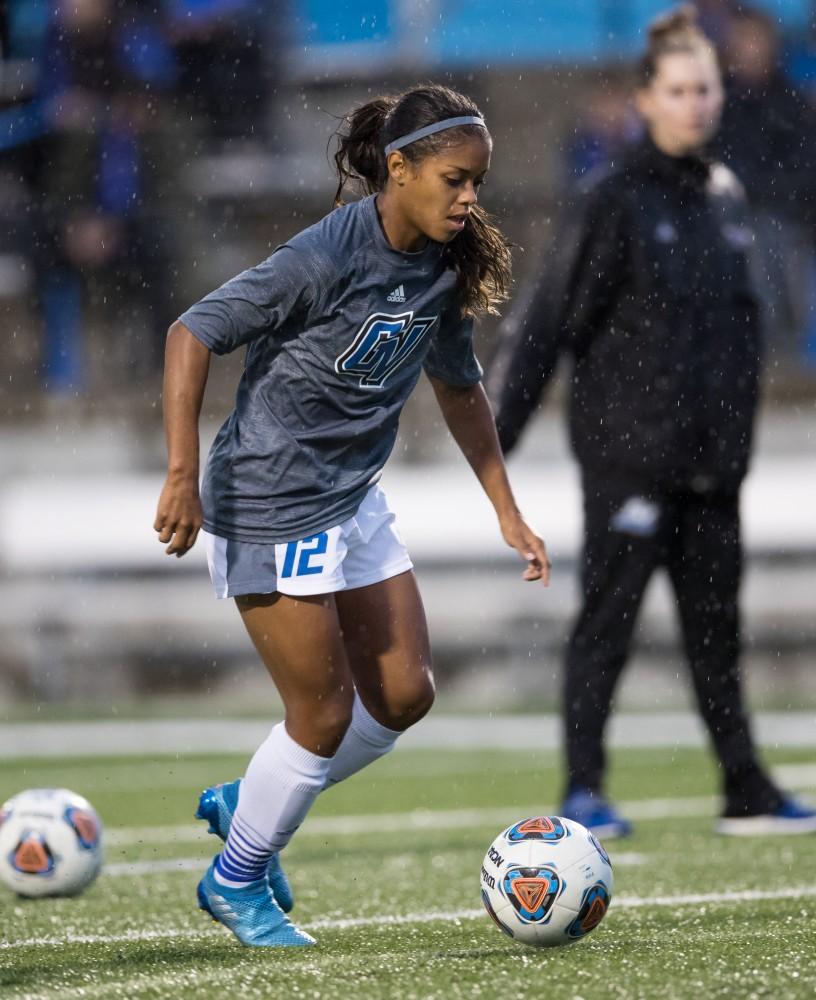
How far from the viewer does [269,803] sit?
394cm

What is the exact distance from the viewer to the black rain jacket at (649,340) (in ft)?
19.1

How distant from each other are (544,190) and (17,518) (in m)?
4.23

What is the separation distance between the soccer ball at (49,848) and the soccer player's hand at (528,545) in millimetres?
1381

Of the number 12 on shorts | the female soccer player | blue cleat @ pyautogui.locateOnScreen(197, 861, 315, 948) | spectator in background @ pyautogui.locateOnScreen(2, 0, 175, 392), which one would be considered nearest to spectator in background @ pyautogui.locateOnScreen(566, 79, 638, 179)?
spectator in background @ pyautogui.locateOnScreen(2, 0, 175, 392)

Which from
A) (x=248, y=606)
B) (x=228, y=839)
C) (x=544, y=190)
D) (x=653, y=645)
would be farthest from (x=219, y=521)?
(x=544, y=190)

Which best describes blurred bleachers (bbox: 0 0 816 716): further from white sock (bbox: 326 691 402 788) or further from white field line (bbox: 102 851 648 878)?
white sock (bbox: 326 691 402 788)

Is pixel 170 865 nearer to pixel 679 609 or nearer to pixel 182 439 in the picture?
pixel 679 609

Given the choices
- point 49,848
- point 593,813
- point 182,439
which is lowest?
point 593,813

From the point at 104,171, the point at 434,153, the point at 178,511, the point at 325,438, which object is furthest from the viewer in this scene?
the point at 104,171

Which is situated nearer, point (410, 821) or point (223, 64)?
point (410, 821)

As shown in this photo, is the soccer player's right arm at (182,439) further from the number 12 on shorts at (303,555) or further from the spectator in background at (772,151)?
the spectator in background at (772,151)

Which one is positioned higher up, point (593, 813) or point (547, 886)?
point (547, 886)

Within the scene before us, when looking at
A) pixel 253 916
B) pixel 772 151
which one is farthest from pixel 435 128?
pixel 772 151

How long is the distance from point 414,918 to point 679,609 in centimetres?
183
